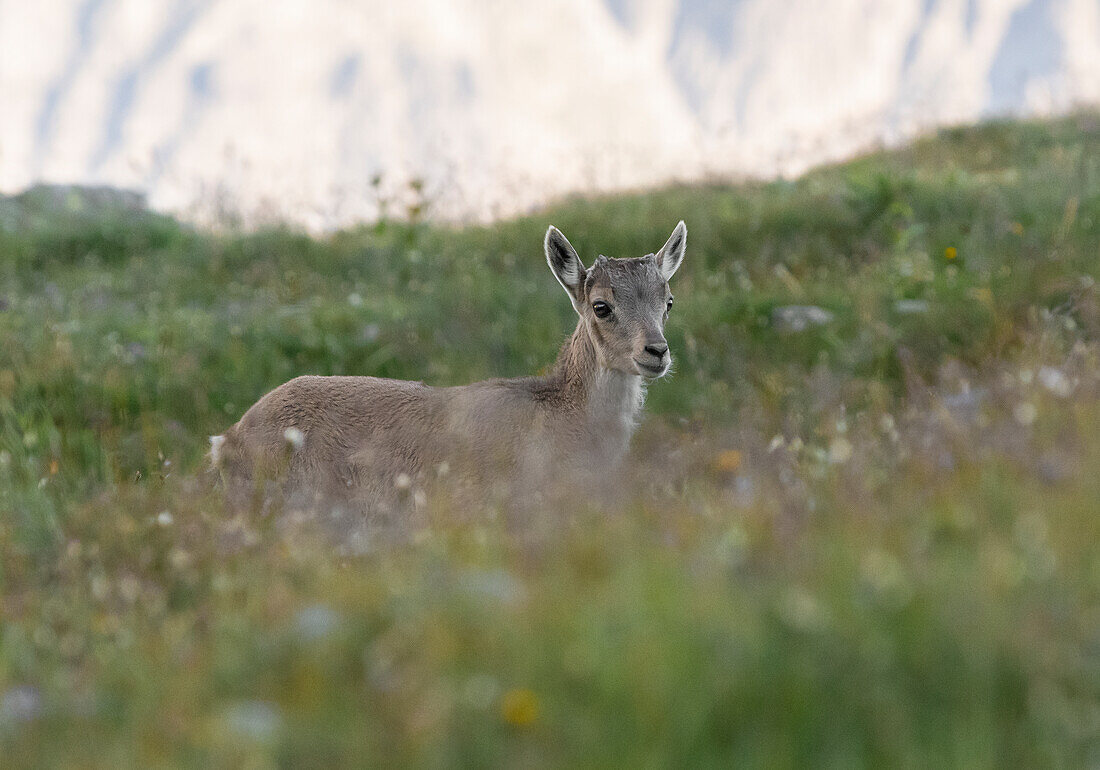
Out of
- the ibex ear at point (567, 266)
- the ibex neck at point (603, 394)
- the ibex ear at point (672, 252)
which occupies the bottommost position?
the ibex neck at point (603, 394)

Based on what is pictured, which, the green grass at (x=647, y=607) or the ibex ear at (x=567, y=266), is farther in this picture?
the ibex ear at (x=567, y=266)

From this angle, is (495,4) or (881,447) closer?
(881,447)

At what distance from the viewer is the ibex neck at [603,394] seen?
6746mm

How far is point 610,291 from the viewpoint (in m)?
6.83

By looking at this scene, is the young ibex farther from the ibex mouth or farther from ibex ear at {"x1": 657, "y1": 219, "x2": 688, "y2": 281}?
ibex ear at {"x1": 657, "y1": 219, "x2": 688, "y2": 281}

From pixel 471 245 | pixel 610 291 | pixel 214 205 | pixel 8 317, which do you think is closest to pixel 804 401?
pixel 610 291

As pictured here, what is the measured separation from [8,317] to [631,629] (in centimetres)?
1018

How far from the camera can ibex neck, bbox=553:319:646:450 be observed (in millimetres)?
6746

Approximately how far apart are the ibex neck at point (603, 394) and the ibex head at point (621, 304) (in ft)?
0.38

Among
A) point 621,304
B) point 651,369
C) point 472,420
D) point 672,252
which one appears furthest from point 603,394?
point 672,252

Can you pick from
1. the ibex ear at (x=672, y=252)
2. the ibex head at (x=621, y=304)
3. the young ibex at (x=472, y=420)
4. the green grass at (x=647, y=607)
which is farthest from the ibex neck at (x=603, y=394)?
the ibex ear at (x=672, y=252)

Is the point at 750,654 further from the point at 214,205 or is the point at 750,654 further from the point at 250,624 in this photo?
the point at 214,205

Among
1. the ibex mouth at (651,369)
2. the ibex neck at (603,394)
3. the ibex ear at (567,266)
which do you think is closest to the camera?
the ibex mouth at (651,369)

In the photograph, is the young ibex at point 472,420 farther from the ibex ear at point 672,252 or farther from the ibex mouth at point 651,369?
the ibex ear at point 672,252
